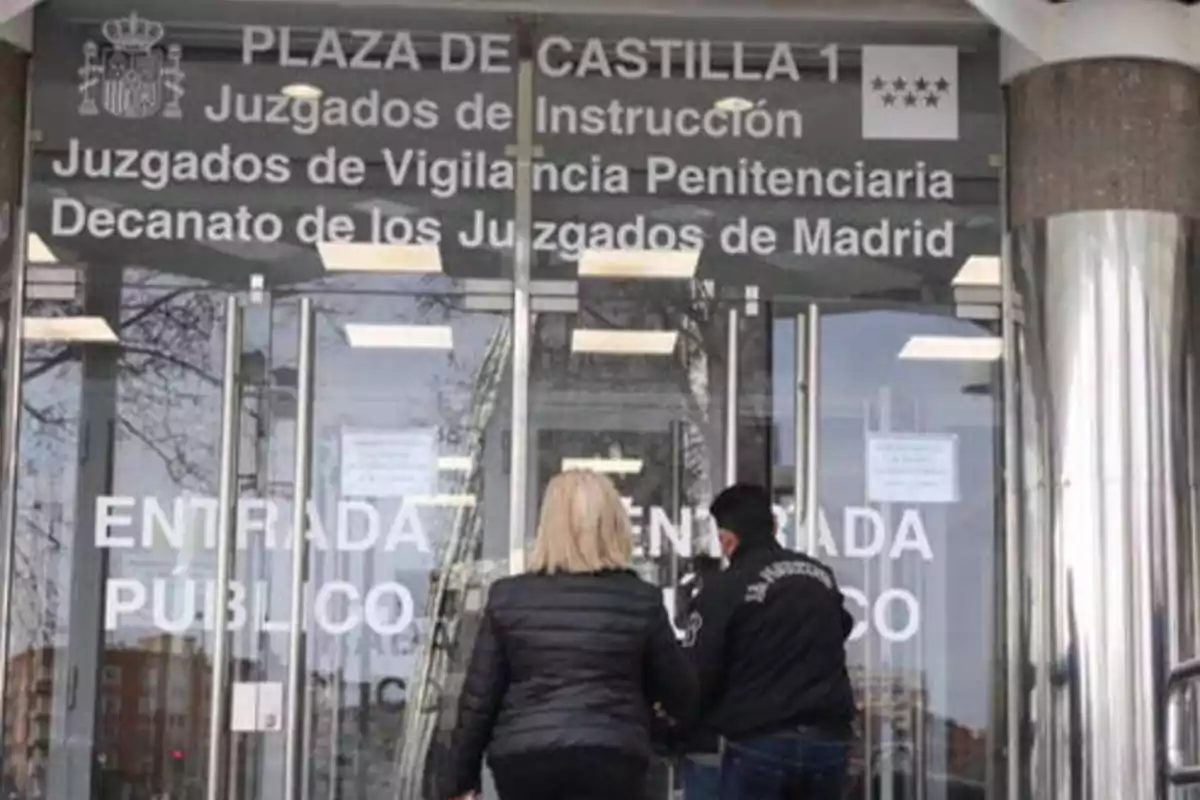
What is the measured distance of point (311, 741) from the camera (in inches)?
292

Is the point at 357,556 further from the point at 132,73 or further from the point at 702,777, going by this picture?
the point at 132,73

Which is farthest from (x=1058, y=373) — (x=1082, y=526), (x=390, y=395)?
(x=390, y=395)

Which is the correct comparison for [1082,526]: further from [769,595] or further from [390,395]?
[390,395]

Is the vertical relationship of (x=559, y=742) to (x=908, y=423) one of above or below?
below

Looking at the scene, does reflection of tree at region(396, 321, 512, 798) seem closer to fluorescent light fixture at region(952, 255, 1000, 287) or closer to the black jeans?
fluorescent light fixture at region(952, 255, 1000, 287)

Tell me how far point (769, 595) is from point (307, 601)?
2212 mm

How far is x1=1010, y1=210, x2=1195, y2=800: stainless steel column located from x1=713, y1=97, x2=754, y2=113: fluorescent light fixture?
1.24 meters

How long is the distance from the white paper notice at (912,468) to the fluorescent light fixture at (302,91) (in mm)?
2487

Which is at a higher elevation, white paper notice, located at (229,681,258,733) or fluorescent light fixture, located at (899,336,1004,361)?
fluorescent light fixture, located at (899,336,1004,361)

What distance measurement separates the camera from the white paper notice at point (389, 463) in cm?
750

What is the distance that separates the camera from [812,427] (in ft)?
25.1

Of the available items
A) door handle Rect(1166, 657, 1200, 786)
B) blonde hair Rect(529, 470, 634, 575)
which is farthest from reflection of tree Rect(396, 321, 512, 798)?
door handle Rect(1166, 657, 1200, 786)

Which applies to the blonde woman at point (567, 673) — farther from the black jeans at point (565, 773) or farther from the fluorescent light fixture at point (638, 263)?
the fluorescent light fixture at point (638, 263)

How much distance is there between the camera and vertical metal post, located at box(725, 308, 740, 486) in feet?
24.9
